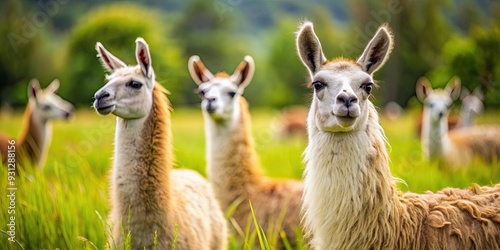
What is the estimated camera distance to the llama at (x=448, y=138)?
7.82 metres

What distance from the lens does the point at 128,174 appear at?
3461mm

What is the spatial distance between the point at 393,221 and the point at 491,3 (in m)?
10.9

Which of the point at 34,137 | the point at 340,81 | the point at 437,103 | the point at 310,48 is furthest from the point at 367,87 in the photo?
the point at 34,137

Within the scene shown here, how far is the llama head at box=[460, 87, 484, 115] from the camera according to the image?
37.9ft

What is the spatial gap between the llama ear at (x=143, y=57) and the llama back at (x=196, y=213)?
3.05 feet

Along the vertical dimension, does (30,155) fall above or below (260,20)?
below

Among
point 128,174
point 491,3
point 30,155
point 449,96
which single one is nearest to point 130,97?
point 128,174

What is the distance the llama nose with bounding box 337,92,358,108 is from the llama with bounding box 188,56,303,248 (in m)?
1.98

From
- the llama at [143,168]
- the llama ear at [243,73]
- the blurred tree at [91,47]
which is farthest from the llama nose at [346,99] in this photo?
A: the blurred tree at [91,47]

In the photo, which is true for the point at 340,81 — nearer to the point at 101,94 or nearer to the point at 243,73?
the point at 101,94

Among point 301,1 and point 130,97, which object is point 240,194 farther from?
point 301,1

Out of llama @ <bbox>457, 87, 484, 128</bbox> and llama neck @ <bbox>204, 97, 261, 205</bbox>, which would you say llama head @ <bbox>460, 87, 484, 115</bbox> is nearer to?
llama @ <bbox>457, 87, 484, 128</bbox>

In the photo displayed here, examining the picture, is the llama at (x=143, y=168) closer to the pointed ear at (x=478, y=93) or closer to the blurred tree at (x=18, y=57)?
the pointed ear at (x=478, y=93)

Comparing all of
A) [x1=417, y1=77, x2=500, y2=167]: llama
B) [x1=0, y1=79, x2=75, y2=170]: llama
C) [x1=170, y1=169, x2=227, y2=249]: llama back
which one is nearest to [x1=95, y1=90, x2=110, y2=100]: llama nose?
[x1=170, y1=169, x2=227, y2=249]: llama back
